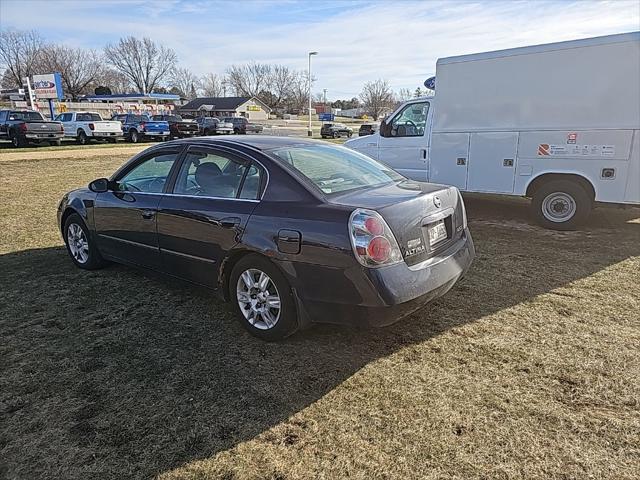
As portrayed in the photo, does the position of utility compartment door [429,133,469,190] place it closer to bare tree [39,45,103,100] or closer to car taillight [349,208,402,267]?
car taillight [349,208,402,267]

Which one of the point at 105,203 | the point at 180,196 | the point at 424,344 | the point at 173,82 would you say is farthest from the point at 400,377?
the point at 173,82

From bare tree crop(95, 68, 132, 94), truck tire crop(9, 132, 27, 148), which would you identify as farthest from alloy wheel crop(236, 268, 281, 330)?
bare tree crop(95, 68, 132, 94)

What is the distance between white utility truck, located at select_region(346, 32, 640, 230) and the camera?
6.42 meters

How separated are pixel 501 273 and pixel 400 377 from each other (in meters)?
2.51

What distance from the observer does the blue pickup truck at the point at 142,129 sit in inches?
1128

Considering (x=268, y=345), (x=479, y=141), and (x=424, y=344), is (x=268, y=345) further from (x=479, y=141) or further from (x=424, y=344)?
(x=479, y=141)

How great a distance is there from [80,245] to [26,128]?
21256 mm

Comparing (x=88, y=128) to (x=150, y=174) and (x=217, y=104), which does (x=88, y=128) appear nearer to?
(x=150, y=174)

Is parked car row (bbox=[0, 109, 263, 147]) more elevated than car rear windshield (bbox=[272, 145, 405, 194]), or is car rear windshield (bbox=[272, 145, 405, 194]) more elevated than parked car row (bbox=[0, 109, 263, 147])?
parked car row (bbox=[0, 109, 263, 147])

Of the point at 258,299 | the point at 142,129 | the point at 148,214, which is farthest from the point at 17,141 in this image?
the point at 258,299

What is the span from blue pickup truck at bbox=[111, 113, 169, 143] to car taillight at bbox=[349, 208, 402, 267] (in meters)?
28.6

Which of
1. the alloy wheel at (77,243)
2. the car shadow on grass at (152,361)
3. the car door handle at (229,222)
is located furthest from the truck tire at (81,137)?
the car door handle at (229,222)

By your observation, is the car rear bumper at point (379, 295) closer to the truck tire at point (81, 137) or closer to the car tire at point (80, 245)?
the car tire at point (80, 245)

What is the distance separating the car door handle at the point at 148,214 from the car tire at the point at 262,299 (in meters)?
1.12
